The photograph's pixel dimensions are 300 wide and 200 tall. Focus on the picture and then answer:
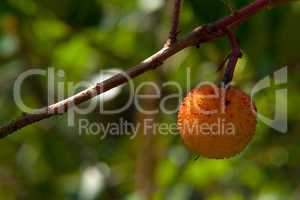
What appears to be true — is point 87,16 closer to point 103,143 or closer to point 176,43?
point 103,143

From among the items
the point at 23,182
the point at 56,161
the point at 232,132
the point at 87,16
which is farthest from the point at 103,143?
the point at 232,132

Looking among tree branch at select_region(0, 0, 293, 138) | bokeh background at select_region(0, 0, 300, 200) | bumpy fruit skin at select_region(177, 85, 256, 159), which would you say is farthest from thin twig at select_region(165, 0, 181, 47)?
bokeh background at select_region(0, 0, 300, 200)

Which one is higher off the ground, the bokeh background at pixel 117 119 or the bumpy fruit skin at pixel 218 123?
the bokeh background at pixel 117 119

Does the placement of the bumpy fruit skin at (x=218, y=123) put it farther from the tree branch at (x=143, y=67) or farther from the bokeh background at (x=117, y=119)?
the bokeh background at (x=117, y=119)

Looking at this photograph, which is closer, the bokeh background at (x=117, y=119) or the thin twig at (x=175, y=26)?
the thin twig at (x=175, y=26)

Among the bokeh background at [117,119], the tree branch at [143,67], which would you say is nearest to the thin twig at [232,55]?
the tree branch at [143,67]

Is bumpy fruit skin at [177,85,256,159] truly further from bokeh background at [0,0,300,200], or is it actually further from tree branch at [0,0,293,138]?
bokeh background at [0,0,300,200]
